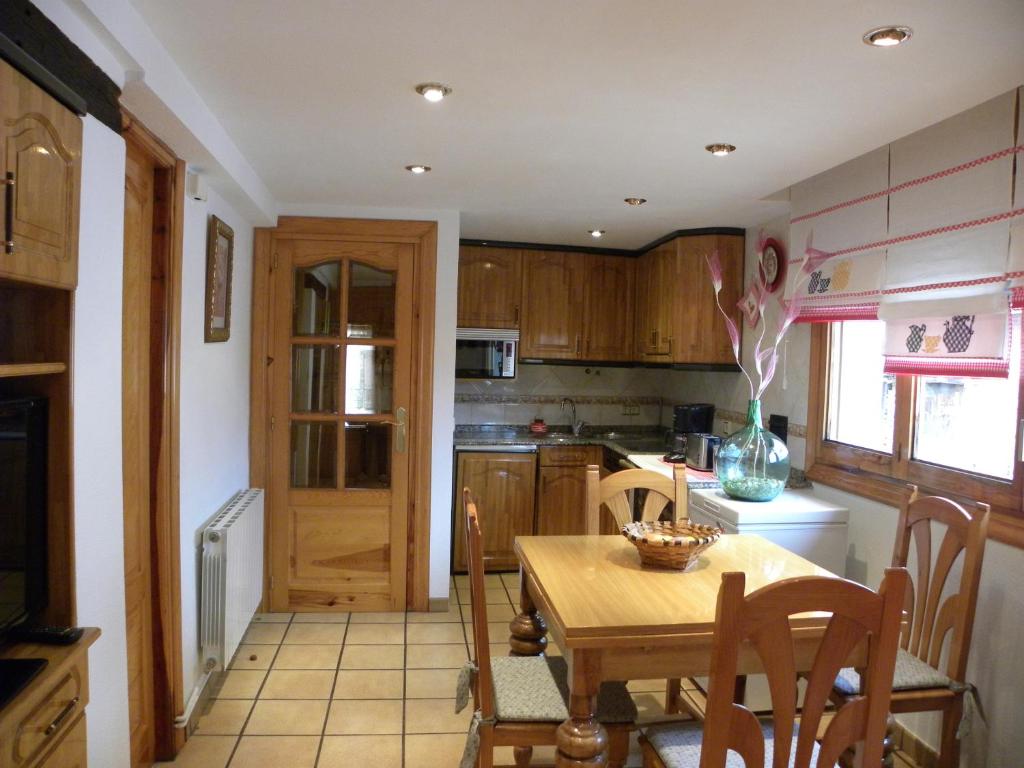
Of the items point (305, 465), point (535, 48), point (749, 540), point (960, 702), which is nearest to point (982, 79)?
point (535, 48)

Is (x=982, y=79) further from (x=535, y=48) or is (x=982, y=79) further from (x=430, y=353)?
(x=430, y=353)

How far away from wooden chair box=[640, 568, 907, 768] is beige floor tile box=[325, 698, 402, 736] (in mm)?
1664

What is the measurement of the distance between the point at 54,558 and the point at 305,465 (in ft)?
7.88

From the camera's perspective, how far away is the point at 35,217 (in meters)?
1.25

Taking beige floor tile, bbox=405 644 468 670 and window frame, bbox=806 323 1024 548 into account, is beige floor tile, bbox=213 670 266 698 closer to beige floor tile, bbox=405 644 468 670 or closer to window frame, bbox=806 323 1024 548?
beige floor tile, bbox=405 644 468 670

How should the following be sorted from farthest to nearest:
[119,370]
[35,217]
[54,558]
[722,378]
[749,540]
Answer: [722,378], [749,540], [119,370], [54,558], [35,217]

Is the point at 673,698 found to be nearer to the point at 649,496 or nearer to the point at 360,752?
the point at 649,496

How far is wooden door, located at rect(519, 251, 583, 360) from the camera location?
4.68 m

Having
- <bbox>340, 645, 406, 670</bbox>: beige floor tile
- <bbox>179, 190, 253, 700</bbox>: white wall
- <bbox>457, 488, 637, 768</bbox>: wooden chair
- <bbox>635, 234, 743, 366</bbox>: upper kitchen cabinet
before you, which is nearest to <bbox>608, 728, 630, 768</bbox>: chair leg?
<bbox>457, 488, 637, 768</bbox>: wooden chair

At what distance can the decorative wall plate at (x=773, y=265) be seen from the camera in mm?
3543

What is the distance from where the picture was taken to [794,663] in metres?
1.37

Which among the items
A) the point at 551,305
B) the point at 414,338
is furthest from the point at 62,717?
the point at 551,305

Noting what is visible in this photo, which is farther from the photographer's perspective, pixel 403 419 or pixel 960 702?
pixel 403 419

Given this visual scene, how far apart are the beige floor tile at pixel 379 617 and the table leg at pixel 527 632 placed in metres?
1.57
